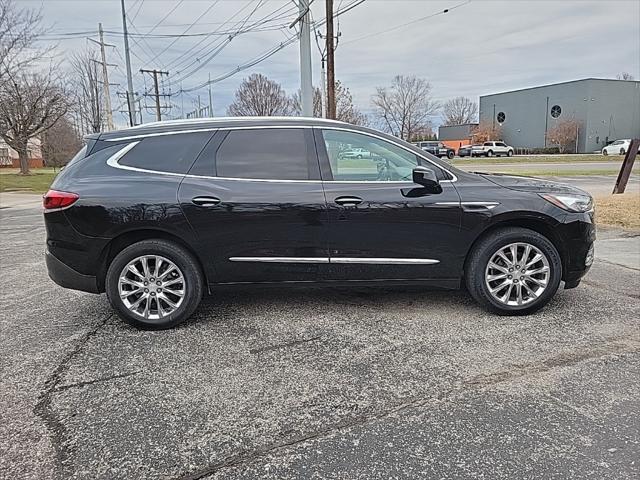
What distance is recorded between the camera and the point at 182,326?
4258mm

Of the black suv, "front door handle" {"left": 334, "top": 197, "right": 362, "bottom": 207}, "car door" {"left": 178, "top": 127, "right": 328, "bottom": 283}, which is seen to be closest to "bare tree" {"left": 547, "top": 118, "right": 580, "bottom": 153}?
the black suv

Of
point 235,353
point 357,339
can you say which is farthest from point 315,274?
point 235,353

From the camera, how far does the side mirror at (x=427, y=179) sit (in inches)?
163

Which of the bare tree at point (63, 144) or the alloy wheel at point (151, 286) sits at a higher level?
the bare tree at point (63, 144)

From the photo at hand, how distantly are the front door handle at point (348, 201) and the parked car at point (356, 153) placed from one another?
0.43 metres

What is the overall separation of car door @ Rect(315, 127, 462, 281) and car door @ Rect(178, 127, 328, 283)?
0.47 feet

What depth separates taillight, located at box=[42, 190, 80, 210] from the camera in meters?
4.05

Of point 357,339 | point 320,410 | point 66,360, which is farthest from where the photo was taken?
point 357,339

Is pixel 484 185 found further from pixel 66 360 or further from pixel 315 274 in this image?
pixel 66 360

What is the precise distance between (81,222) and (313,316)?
214cm

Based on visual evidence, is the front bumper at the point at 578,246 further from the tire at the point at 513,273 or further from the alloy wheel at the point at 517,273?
the alloy wheel at the point at 517,273

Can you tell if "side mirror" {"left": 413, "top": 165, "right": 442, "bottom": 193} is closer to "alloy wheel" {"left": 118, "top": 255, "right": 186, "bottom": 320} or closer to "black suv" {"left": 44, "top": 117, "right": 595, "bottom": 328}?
"black suv" {"left": 44, "top": 117, "right": 595, "bottom": 328}

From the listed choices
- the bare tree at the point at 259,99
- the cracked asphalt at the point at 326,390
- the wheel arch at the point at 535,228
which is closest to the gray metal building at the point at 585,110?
the bare tree at the point at 259,99

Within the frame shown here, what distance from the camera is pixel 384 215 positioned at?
4.21 meters
